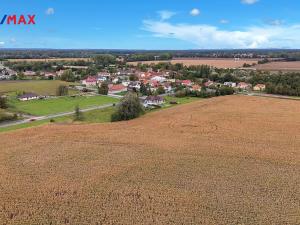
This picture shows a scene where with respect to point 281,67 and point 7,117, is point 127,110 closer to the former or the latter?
point 7,117

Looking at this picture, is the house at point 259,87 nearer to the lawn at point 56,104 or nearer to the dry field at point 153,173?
the lawn at point 56,104

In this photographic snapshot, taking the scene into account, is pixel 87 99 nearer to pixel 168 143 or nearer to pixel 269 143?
pixel 168 143

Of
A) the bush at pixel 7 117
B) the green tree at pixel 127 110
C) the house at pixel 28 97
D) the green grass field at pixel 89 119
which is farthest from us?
the house at pixel 28 97

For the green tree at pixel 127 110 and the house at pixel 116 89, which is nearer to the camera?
the green tree at pixel 127 110

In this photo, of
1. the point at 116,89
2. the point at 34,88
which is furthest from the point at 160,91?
the point at 34,88

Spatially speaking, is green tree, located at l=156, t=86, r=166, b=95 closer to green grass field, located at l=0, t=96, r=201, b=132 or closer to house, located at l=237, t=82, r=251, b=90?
green grass field, located at l=0, t=96, r=201, b=132

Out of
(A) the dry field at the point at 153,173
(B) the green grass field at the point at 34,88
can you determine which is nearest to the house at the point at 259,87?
(A) the dry field at the point at 153,173

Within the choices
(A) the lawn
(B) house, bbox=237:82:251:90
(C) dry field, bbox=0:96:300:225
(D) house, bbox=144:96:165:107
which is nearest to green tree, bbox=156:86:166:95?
(A) the lawn

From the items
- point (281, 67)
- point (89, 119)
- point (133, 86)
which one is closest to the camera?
point (89, 119)
